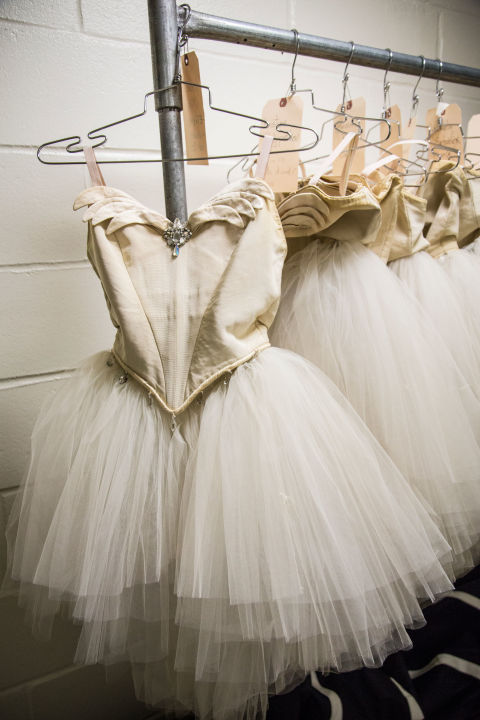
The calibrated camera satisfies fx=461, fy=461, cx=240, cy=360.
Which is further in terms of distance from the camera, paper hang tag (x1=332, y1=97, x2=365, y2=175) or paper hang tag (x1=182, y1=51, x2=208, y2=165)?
paper hang tag (x1=332, y1=97, x2=365, y2=175)

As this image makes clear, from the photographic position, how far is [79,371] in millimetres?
678

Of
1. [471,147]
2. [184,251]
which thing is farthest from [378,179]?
[184,251]

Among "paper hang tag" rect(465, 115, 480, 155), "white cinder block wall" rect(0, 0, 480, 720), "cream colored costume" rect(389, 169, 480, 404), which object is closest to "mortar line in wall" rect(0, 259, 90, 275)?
"white cinder block wall" rect(0, 0, 480, 720)

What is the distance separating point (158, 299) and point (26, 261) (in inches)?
13.2

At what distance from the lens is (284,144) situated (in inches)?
24.4

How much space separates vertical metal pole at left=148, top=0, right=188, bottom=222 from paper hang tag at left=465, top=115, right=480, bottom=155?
0.58 metres

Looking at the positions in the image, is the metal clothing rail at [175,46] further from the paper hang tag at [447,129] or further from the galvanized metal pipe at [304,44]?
the paper hang tag at [447,129]

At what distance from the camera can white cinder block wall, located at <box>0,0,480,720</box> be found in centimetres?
76

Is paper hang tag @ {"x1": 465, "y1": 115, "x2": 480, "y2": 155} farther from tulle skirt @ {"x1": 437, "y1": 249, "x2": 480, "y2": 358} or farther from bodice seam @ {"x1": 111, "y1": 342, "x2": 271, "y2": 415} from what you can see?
bodice seam @ {"x1": 111, "y1": 342, "x2": 271, "y2": 415}

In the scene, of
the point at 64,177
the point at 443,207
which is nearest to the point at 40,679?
the point at 64,177

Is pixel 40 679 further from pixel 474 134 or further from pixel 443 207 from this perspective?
Result: pixel 474 134

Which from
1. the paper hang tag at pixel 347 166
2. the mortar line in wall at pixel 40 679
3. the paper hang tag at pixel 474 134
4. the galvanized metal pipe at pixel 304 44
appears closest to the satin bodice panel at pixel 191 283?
the paper hang tag at pixel 347 166

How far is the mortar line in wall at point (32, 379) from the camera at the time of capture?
813 millimetres

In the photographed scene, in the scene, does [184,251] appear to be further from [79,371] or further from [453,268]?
[453,268]
